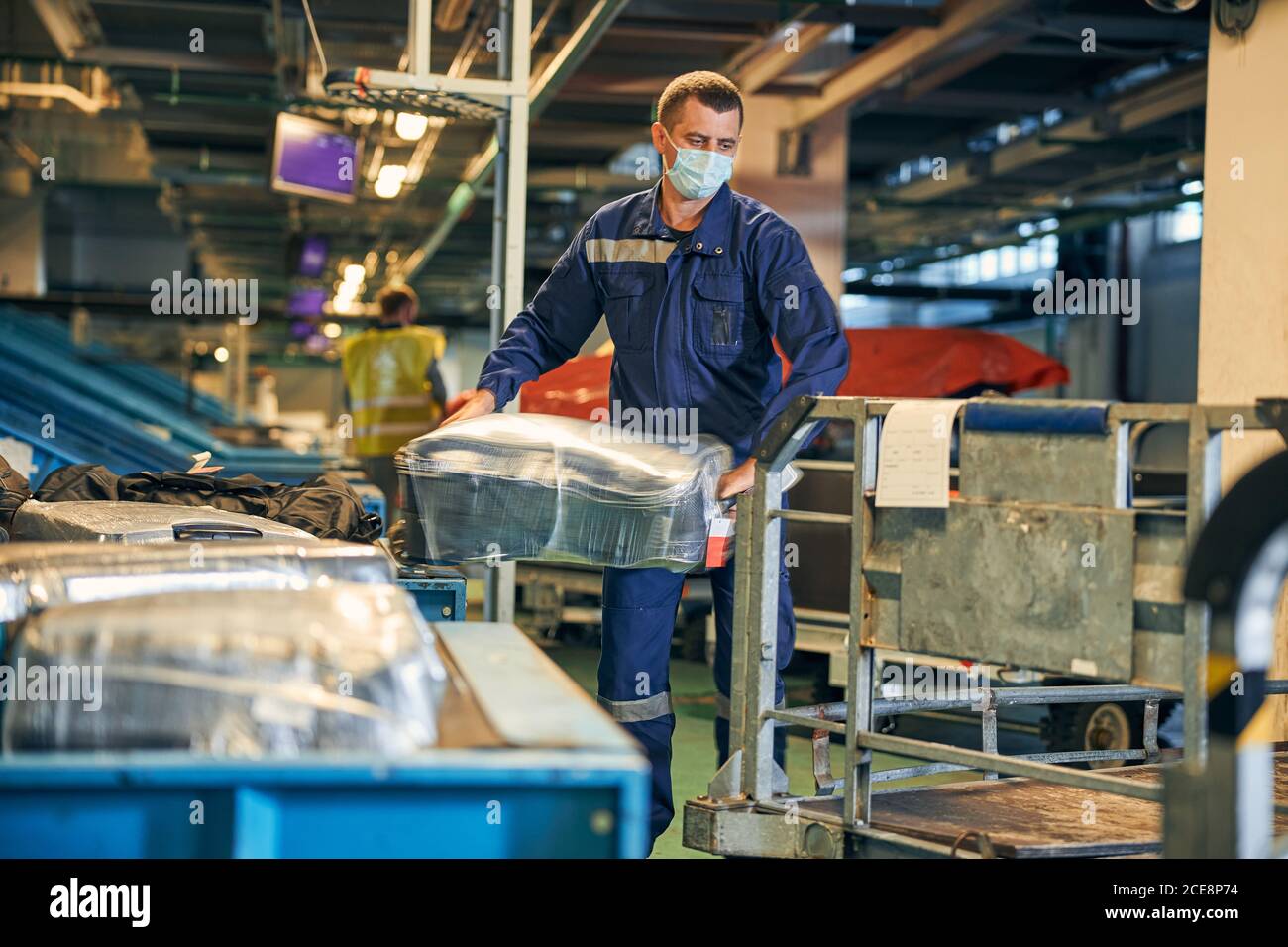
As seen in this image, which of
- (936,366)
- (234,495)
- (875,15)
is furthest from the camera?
(875,15)

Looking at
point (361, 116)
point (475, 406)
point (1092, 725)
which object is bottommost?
point (1092, 725)

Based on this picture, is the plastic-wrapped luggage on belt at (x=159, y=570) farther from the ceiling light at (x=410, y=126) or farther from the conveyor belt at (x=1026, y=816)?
the ceiling light at (x=410, y=126)

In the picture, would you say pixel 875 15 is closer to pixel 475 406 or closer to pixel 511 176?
pixel 511 176

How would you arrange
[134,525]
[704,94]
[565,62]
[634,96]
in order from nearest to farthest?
[134,525] → [704,94] → [565,62] → [634,96]

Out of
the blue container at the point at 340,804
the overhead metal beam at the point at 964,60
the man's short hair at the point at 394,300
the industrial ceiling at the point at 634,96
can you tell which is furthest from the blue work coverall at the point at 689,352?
the overhead metal beam at the point at 964,60

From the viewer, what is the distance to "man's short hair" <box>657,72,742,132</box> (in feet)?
10.9

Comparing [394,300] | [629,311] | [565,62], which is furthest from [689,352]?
[394,300]

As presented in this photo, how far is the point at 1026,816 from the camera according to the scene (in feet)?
9.30

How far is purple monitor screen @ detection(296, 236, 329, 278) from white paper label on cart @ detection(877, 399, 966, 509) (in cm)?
1182

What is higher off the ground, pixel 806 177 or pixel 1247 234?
pixel 806 177

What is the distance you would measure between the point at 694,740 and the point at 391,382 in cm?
340

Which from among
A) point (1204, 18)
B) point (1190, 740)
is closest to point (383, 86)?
point (1190, 740)

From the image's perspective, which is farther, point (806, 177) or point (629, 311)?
point (806, 177)

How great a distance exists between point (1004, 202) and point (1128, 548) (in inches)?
486
